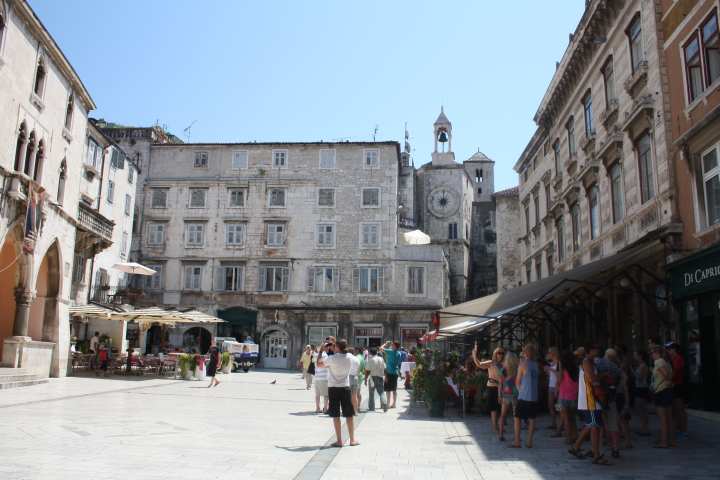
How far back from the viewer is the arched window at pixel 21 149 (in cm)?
1870

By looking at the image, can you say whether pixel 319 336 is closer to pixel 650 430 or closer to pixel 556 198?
pixel 556 198

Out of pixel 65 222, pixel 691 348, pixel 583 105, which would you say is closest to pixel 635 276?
pixel 691 348

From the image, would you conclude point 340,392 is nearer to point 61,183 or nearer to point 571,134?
point 571,134

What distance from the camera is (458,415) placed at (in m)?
14.4

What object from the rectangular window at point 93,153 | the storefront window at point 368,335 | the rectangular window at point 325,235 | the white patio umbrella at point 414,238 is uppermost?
the rectangular window at point 93,153

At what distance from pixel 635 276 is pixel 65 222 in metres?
18.8

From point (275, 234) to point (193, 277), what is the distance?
19.4ft

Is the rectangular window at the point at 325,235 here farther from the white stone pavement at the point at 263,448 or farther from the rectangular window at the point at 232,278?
the white stone pavement at the point at 263,448

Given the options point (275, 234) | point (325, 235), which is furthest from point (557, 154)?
point (275, 234)

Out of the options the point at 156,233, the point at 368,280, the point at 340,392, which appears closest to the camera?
the point at 340,392

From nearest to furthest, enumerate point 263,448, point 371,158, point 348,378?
point 263,448
point 348,378
point 371,158

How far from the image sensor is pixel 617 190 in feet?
Result: 57.3

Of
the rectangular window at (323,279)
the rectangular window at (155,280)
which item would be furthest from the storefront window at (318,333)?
the rectangular window at (155,280)

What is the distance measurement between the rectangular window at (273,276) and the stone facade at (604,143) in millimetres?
17394
